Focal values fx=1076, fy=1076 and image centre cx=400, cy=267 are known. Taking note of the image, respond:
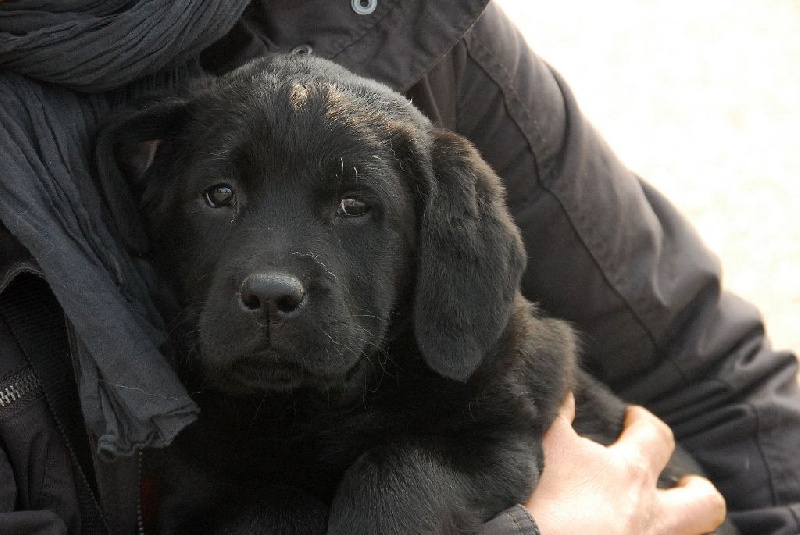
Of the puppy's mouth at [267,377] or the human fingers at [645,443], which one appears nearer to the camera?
the puppy's mouth at [267,377]

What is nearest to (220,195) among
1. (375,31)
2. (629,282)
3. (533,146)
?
(375,31)

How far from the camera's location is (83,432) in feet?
7.50

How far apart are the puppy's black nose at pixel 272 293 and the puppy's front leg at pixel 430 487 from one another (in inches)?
14.7

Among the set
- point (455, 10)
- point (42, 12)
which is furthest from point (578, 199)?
point (42, 12)

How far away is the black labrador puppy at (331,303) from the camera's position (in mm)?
2086

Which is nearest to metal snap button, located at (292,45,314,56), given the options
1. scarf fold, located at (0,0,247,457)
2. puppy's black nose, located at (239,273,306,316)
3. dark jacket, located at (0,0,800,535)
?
dark jacket, located at (0,0,800,535)

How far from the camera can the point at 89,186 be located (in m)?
2.17

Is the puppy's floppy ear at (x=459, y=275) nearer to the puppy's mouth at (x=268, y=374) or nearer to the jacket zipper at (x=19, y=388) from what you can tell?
the puppy's mouth at (x=268, y=374)

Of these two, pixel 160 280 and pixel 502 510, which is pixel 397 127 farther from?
pixel 502 510

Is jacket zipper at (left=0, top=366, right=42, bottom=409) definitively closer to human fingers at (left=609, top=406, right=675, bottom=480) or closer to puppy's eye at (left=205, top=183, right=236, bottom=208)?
puppy's eye at (left=205, top=183, right=236, bottom=208)

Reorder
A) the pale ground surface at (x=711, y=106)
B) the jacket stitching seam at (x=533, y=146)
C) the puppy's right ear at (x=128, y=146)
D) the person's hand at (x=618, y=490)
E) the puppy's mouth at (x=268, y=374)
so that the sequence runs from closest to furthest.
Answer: the puppy's mouth at (x=268, y=374)
the puppy's right ear at (x=128, y=146)
the person's hand at (x=618, y=490)
the jacket stitching seam at (x=533, y=146)
the pale ground surface at (x=711, y=106)

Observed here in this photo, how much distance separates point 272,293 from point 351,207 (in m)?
0.33

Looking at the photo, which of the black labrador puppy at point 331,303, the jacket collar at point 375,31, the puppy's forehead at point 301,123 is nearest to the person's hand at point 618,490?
the black labrador puppy at point 331,303

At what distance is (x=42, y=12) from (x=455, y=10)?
0.94m
